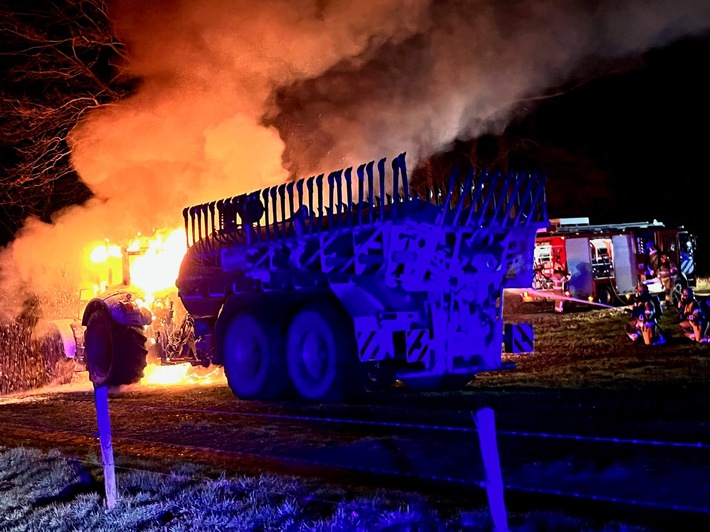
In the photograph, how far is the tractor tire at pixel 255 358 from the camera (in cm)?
1050

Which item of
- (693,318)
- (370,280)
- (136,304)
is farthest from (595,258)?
(370,280)

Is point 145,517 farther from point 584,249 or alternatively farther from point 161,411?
point 584,249

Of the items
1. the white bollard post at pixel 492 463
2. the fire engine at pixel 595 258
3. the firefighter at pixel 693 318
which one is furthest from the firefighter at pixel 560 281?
the white bollard post at pixel 492 463

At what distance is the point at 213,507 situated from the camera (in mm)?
5906

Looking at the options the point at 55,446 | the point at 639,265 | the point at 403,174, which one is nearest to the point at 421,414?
the point at 403,174

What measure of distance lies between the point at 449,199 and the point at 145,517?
4.59 metres

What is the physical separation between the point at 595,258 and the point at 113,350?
54.1 ft

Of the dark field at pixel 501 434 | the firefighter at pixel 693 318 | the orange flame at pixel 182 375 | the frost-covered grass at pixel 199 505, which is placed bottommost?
the frost-covered grass at pixel 199 505

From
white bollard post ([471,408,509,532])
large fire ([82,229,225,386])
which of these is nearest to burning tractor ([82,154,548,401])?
large fire ([82,229,225,386])

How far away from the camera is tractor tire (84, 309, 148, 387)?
12.9 m

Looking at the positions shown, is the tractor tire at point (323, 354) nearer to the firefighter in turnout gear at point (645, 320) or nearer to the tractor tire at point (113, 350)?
the tractor tire at point (113, 350)

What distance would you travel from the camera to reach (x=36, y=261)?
56.3 ft

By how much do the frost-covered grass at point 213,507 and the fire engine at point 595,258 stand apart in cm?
1795

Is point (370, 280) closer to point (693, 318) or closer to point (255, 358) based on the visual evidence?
point (255, 358)
